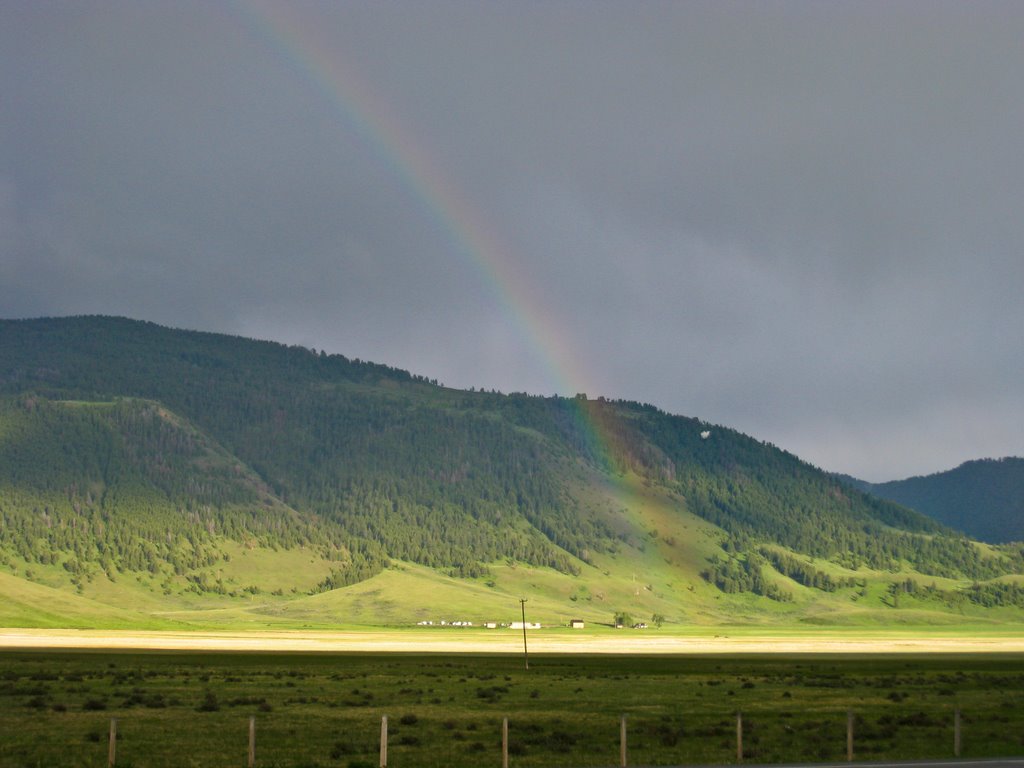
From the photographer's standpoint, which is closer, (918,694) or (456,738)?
(456,738)

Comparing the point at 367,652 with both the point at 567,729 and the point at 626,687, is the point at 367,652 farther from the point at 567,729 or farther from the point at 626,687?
the point at 567,729

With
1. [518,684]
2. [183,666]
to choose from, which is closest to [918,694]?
[518,684]

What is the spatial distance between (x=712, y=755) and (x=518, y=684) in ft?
166

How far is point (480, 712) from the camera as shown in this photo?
69.8 m

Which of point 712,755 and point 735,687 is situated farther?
point 735,687

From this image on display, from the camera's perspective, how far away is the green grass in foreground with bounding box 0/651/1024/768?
48.8 meters

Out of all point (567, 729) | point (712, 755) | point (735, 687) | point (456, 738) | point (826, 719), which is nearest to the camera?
point (712, 755)

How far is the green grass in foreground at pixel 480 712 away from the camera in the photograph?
4884cm

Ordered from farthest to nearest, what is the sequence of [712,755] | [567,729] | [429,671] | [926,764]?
1. [429,671]
2. [567,729]
3. [712,755]
4. [926,764]

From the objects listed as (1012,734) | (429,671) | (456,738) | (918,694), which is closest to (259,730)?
(456,738)

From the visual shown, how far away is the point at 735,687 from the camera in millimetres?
95375

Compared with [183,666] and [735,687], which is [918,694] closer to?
[735,687]

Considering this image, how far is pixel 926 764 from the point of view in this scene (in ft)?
139

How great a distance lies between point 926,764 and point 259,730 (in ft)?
99.0
